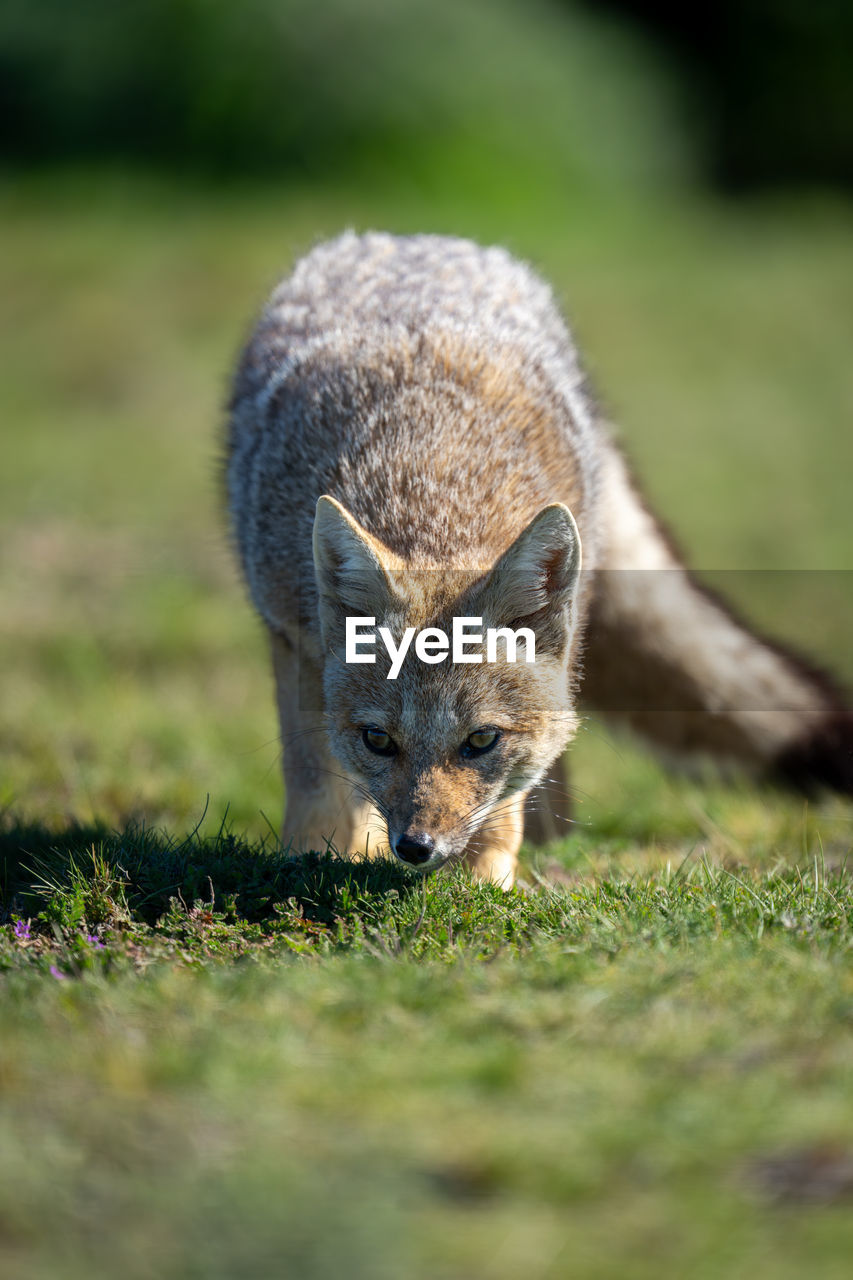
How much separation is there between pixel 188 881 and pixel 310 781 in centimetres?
103

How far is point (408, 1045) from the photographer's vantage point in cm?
334

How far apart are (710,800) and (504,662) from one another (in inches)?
85.9

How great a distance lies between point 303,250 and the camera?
6.99 metres

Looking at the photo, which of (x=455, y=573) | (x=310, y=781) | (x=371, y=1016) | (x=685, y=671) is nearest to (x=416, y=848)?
(x=371, y=1016)

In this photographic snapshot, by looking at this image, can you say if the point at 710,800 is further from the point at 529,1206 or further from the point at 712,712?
the point at 529,1206

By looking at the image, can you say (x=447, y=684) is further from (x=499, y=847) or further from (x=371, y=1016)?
(x=371, y=1016)

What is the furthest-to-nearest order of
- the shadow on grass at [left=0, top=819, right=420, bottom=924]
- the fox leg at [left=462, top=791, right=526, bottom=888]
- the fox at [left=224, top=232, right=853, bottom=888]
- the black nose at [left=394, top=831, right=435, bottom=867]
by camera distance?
the fox leg at [left=462, top=791, right=526, bottom=888] < the fox at [left=224, top=232, right=853, bottom=888] < the shadow on grass at [left=0, top=819, right=420, bottom=924] < the black nose at [left=394, top=831, right=435, bottom=867]

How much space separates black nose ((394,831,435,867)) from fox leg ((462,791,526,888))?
2.55 feet

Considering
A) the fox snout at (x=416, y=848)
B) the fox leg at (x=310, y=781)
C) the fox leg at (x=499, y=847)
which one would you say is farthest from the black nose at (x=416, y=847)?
the fox leg at (x=310, y=781)

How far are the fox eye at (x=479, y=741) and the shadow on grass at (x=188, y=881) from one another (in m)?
0.47

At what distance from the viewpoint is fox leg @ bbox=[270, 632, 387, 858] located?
5367 millimetres

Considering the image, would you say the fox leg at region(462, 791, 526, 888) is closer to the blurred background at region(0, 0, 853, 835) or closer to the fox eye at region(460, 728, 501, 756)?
the fox eye at region(460, 728, 501, 756)

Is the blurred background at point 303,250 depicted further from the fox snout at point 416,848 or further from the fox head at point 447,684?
the fox snout at point 416,848

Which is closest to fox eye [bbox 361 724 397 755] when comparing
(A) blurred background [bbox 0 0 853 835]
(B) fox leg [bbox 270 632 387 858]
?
(B) fox leg [bbox 270 632 387 858]
